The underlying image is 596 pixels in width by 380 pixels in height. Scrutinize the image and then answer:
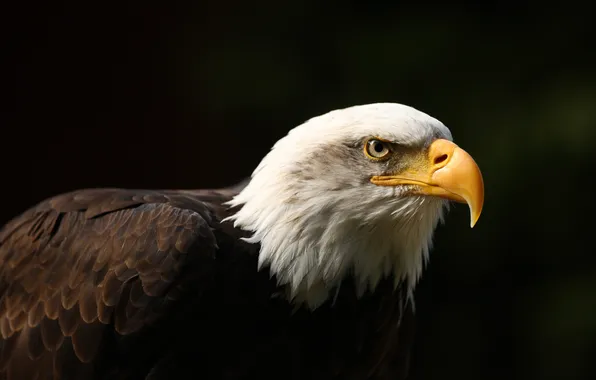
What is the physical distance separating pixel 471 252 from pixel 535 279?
396mm

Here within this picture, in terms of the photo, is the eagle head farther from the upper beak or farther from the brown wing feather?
the brown wing feather

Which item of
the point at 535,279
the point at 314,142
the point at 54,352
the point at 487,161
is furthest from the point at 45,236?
the point at 535,279

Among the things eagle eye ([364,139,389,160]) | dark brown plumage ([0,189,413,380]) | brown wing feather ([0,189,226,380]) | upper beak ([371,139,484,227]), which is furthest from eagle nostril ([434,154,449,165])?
brown wing feather ([0,189,226,380])

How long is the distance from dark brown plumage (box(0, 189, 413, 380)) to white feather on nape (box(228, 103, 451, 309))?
66 millimetres

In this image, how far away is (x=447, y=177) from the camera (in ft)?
9.03

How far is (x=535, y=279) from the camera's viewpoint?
5328 mm

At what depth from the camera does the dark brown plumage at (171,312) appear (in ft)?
9.45

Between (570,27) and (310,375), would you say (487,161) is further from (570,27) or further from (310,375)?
(310,375)

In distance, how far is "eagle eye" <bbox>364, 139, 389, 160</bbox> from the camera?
284cm

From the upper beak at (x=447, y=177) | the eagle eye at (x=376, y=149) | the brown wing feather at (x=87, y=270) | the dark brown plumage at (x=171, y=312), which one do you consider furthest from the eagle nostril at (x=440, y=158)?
the brown wing feather at (x=87, y=270)

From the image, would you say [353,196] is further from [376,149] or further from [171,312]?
[171,312]

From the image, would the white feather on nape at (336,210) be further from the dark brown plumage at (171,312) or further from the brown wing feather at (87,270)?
the brown wing feather at (87,270)

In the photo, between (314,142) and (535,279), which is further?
(535,279)

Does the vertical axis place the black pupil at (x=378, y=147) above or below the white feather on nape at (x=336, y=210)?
above
